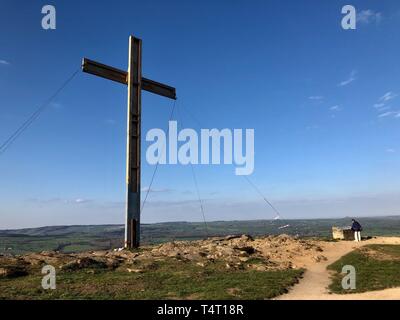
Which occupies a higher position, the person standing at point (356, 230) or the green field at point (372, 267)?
the person standing at point (356, 230)

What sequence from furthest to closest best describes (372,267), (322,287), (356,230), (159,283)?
(356,230), (372,267), (322,287), (159,283)

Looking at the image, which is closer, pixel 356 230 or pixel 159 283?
pixel 159 283

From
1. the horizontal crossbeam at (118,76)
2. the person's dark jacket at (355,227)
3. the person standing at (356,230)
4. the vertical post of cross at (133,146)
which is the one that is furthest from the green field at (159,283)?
the person's dark jacket at (355,227)

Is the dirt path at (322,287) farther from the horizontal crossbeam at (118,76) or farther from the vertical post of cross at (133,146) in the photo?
the horizontal crossbeam at (118,76)

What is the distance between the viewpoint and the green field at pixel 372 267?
63.8 ft

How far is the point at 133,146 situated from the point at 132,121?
1.77 m

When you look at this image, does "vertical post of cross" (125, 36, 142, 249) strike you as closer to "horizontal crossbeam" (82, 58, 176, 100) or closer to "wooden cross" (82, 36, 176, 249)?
"wooden cross" (82, 36, 176, 249)

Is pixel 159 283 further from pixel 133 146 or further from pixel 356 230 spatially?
pixel 356 230

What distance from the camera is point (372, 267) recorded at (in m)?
24.1

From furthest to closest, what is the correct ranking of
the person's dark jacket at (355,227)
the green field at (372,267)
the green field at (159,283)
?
the person's dark jacket at (355,227), the green field at (372,267), the green field at (159,283)

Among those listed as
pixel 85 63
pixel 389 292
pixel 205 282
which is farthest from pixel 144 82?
pixel 389 292

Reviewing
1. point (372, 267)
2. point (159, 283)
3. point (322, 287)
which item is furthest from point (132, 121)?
point (372, 267)
